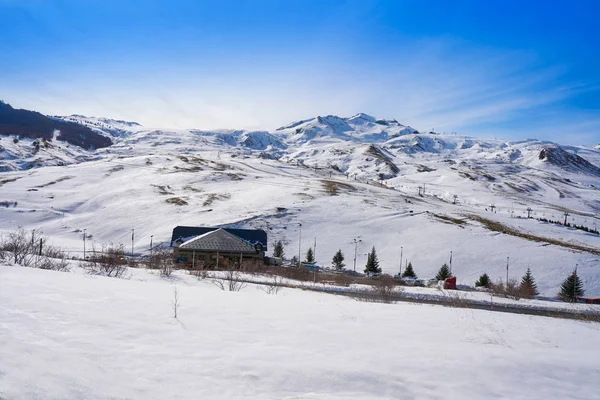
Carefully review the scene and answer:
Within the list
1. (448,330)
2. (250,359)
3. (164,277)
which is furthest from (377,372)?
(164,277)

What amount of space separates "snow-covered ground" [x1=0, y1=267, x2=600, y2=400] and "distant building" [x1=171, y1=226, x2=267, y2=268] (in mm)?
42687

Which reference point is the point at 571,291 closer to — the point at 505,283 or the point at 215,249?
the point at 505,283

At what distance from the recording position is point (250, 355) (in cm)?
654

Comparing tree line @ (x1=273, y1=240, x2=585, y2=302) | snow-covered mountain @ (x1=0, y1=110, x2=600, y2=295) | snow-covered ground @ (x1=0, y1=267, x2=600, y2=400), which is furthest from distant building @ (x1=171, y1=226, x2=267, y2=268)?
snow-covered ground @ (x1=0, y1=267, x2=600, y2=400)

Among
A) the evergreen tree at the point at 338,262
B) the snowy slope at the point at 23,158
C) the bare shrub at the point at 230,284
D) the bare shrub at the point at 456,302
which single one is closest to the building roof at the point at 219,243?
the evergreen tree at the point at 338,262

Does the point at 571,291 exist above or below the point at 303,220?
below

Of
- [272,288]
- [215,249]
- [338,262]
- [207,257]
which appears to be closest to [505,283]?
[338,262]

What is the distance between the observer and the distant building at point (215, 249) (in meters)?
52.6

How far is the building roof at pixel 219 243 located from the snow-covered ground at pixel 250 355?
44.0 m

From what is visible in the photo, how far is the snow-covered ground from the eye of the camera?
518cm

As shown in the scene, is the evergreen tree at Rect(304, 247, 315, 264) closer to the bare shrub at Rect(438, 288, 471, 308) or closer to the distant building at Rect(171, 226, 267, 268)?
the distant building at Rect(171, 226, 267, 268)

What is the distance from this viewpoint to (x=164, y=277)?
26.0 m

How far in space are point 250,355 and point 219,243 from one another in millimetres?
49245

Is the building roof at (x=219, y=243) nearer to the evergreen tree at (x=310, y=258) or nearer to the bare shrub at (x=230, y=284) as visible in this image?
the evergreen tree at (x=310, y=258)
